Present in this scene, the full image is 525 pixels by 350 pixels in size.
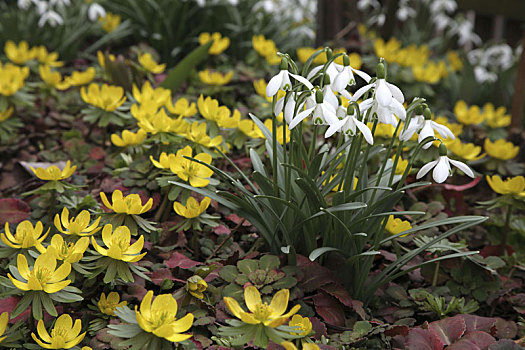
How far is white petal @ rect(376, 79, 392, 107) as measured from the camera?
129 centimetres

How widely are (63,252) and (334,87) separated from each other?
2.60ft

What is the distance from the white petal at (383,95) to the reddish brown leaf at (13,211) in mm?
1214

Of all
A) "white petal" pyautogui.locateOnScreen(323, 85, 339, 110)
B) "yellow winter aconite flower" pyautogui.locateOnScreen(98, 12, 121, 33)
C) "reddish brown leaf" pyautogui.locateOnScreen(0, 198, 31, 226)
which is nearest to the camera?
"white petal" pyautogui.locateOnScreen(323, 85, 339, 110)

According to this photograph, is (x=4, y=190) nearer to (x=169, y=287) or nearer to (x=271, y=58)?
(x=169, y=287)

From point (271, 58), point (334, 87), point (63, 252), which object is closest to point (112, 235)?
point (63, 252)

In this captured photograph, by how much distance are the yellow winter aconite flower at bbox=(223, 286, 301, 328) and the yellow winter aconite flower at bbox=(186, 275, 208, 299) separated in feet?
0.49

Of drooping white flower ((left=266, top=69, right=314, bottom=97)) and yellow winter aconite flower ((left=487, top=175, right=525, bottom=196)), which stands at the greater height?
drooping white flower ((left=266, top=69, right=314, bottom=97))

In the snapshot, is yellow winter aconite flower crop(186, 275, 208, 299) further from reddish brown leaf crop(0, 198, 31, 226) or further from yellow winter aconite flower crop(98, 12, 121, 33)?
yellow winter aconite flower crop(98, 12, 121, 33)

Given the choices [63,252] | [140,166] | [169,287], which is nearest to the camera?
[63,252]

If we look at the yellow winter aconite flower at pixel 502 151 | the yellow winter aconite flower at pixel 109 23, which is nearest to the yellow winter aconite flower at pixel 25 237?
the yellow winter aconite flower at pixel 502 151

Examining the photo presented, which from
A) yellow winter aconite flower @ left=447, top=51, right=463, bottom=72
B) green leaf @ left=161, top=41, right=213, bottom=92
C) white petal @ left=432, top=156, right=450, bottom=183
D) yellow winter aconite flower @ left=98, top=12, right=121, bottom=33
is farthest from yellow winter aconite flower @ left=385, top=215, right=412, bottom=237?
yellow winter aconite flower @ left=447, top=51, right=463, bottom=72

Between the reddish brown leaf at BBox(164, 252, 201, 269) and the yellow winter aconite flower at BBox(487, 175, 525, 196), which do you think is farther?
the yellow winter aconite flower at BBox(487, 175, 525, 196)

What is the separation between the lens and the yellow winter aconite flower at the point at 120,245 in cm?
135

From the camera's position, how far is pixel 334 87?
1401 millimetres
